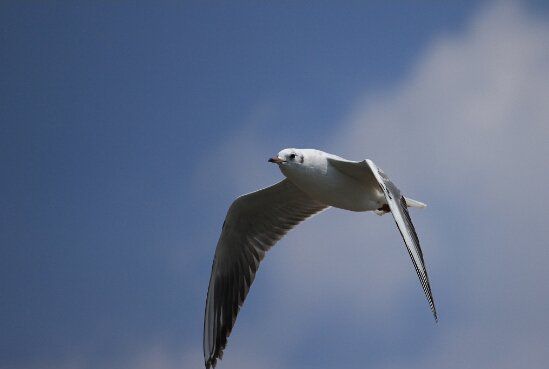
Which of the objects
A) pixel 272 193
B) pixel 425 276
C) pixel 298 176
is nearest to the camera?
pixel 425 276

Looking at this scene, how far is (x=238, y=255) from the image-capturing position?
30.5 feet

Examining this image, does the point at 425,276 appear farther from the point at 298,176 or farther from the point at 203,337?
the point at 203,337

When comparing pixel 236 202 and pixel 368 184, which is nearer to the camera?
pixel 368 184

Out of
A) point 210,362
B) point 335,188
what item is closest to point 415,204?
point 335,188

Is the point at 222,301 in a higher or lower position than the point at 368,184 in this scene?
lower

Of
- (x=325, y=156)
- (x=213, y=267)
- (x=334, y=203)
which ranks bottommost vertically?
(x=213, y=267)

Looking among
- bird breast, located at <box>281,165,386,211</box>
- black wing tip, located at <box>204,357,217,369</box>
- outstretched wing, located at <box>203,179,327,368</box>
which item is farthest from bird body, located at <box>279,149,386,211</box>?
black wing tip, located at <box>204,357,217,369</box>

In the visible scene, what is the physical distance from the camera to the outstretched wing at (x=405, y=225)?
22.4ft

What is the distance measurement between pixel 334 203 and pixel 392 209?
130cm

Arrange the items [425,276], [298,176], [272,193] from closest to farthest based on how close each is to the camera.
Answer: [425,276] < [298,176] < [272,193]

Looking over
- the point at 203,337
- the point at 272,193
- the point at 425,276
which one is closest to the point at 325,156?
the point at 272,193

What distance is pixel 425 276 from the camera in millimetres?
6910

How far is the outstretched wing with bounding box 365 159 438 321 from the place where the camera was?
22.4 ft

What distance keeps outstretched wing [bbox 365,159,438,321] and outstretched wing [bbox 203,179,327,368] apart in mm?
→ 1754
